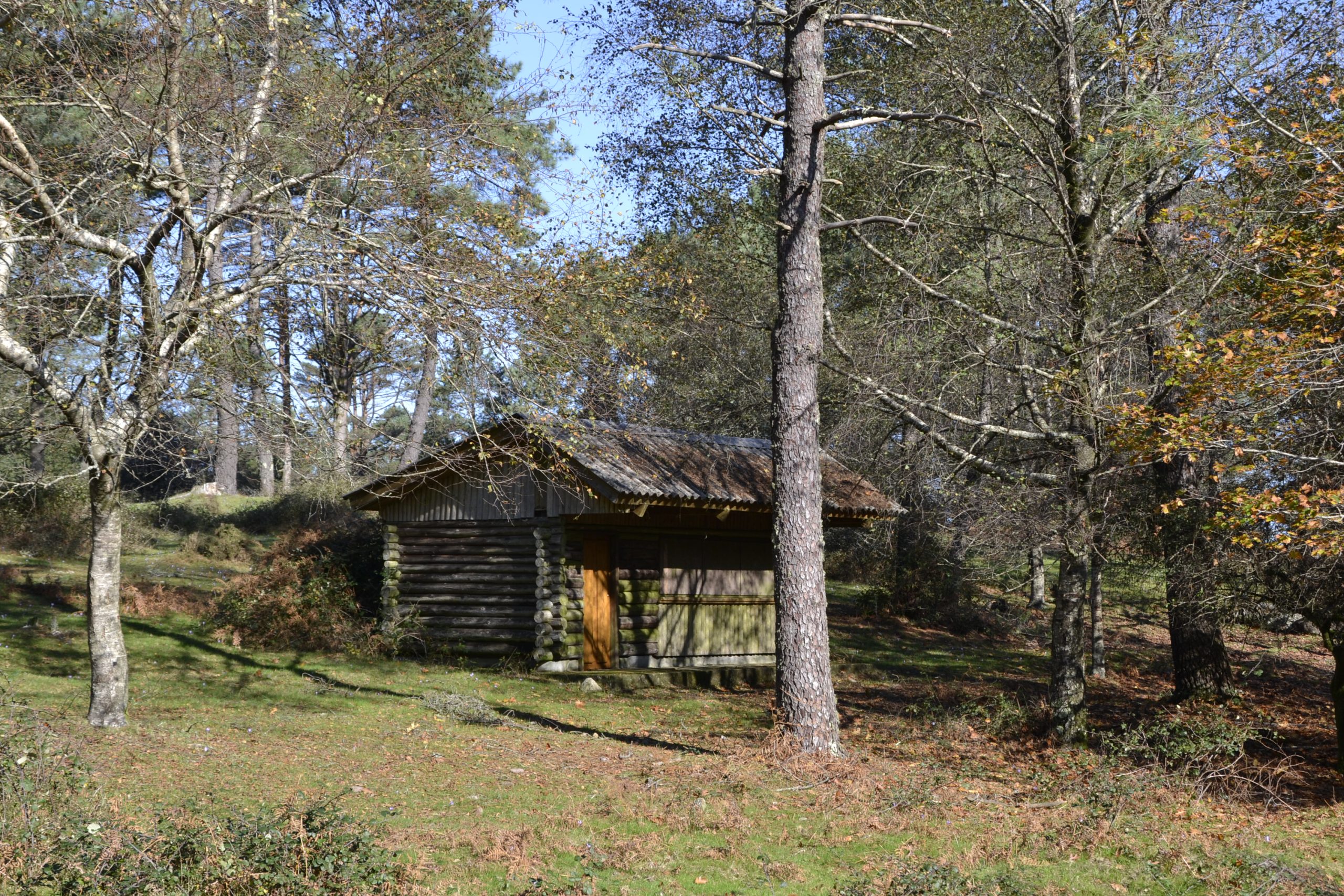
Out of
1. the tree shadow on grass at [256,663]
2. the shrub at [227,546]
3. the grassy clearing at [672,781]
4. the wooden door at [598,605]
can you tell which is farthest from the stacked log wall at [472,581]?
the shrub at [227,546]

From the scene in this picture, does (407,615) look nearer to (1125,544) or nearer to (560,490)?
(560,490)

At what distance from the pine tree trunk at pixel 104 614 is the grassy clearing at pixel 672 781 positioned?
26 centimetres

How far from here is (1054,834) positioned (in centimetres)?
827

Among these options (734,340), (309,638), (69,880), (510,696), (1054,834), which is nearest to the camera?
(69,880)

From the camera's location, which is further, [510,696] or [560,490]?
[560,490]

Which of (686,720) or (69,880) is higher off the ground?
(69,880)

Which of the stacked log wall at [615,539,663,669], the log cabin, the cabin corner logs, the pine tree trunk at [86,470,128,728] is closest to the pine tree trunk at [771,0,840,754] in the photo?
the log cabin

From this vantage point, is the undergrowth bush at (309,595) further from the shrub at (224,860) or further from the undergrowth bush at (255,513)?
the shrub at (224,860)

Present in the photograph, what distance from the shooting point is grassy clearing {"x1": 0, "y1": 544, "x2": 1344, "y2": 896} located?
24.0 feet

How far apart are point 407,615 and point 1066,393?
12.4 meters

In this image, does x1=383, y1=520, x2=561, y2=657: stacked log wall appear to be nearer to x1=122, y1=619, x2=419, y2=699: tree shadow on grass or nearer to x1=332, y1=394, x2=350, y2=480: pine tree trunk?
x1=122, y1=619, x2=419, y2=699: tree shadow on grass

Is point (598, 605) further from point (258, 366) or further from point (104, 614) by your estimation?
point (104, 614)

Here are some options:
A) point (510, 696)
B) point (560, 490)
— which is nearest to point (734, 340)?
point (560, 490)

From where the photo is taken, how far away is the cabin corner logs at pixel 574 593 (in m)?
18.0
